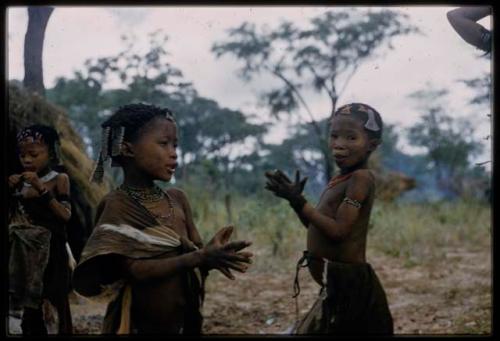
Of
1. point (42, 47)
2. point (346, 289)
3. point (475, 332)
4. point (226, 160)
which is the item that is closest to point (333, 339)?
point (346, 289)

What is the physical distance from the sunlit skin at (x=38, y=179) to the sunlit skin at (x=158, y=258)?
114cm

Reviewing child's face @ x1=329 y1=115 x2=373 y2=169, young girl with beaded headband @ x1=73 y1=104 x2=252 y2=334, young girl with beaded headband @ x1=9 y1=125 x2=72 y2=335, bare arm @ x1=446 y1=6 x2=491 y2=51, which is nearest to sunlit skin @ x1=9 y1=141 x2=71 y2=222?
young girl with beaded headband @ x1=9 y1=125 x2=72 y2=335

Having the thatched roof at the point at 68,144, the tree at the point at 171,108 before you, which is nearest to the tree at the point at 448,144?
the tree at the point at 171,108

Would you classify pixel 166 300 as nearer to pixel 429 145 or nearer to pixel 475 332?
pixel 475 332

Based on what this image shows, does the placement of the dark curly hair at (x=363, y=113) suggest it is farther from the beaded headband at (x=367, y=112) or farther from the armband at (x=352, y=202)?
the armband at (x=352, y=202)

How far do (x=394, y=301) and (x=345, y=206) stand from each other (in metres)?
4.54

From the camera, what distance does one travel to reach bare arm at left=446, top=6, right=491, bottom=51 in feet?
10.0

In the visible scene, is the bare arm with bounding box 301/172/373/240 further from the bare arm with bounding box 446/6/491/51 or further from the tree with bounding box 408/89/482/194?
the tree with bounding box 408/89/482/194

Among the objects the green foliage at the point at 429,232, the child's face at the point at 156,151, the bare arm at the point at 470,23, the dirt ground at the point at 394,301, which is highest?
the bare arm at the point at 470,23

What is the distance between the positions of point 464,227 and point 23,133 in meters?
10.5

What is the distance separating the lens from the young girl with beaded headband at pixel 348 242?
2951mm

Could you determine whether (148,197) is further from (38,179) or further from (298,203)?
(38,179)

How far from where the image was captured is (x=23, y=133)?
3.68 m

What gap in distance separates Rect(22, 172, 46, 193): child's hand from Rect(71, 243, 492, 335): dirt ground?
1.49m
